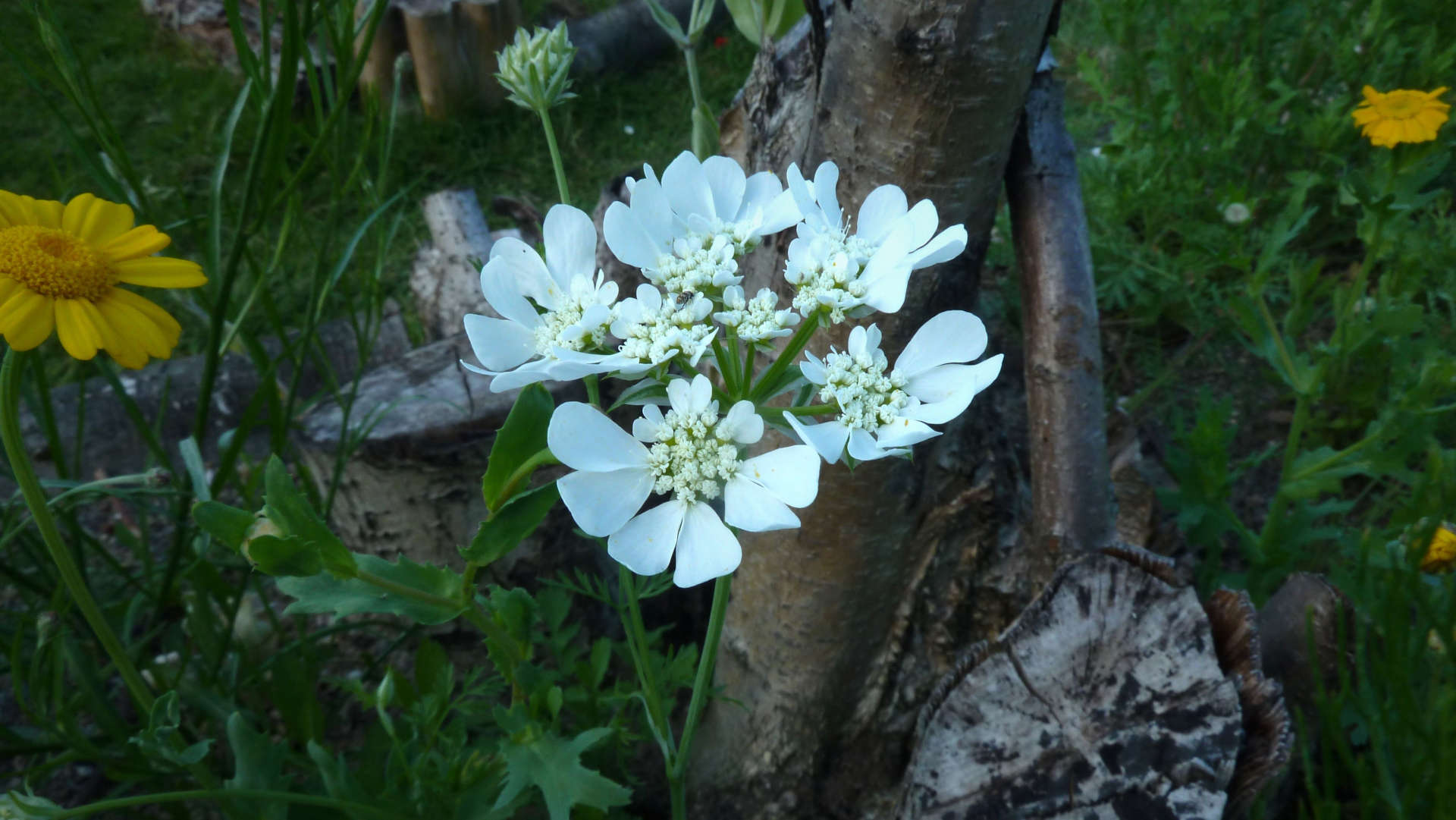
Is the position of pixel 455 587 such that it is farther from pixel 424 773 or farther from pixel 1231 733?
pixel 1231 733

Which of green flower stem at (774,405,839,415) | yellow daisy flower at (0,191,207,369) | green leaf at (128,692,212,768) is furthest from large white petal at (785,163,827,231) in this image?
green leaf at (128,692,212,768)

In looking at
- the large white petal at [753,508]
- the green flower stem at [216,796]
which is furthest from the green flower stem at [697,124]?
the green flower stem at [216,796]

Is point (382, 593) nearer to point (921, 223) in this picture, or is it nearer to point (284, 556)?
point (284, 556)

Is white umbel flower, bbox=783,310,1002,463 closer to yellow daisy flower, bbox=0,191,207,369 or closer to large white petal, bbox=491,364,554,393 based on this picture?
large white petal, bbox=491,364,554,393

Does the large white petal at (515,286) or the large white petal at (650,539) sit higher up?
the large white petal at (515,286)

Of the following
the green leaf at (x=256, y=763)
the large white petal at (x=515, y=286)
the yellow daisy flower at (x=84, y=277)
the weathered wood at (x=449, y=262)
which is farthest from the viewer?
the weathered wood at (x=449, y=262)

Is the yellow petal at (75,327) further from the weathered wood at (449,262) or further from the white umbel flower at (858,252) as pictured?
the weathered wood at (449,262)
